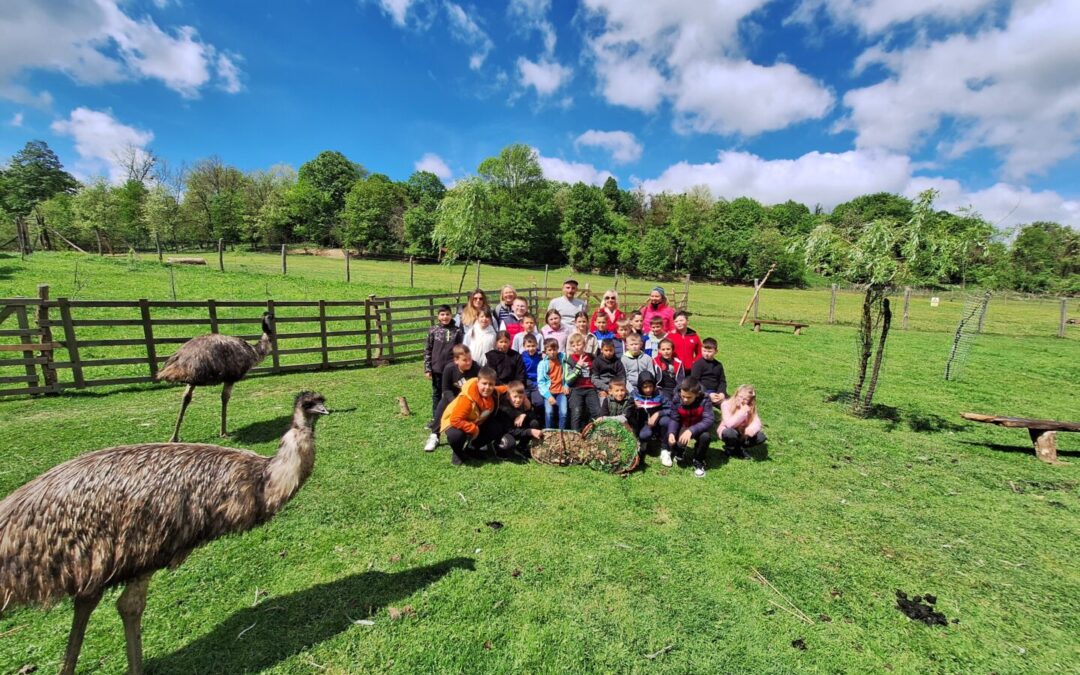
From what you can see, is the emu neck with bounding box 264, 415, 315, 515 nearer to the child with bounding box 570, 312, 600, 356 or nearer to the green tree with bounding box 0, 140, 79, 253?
the child with bounding box 570, 312, 600, 356

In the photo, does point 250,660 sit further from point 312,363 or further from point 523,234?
point 523,234

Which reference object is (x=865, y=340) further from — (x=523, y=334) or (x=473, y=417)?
(x=473, y=417)

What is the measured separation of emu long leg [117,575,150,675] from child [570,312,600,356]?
4909 mm

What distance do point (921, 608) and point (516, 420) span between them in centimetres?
422

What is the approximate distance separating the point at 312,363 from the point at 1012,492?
12670 mm

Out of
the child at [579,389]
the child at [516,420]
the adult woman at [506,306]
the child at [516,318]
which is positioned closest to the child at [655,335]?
the child at [579,389]

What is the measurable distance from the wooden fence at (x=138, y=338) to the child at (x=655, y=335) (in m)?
7.19

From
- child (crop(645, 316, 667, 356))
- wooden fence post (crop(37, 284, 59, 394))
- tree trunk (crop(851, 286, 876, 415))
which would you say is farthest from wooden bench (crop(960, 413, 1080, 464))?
wooden fence post (crop(37, 284, 59, 394))

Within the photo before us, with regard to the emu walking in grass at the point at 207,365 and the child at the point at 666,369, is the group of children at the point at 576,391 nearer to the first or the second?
the child at the point at 666,369

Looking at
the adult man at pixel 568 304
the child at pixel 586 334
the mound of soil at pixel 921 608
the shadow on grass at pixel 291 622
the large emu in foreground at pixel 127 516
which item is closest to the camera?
the large emu in foreground at pixel 127 516

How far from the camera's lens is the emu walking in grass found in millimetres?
5973

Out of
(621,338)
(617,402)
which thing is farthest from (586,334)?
(617,402)

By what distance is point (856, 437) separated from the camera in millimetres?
7129

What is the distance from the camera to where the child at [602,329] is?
6.63m
